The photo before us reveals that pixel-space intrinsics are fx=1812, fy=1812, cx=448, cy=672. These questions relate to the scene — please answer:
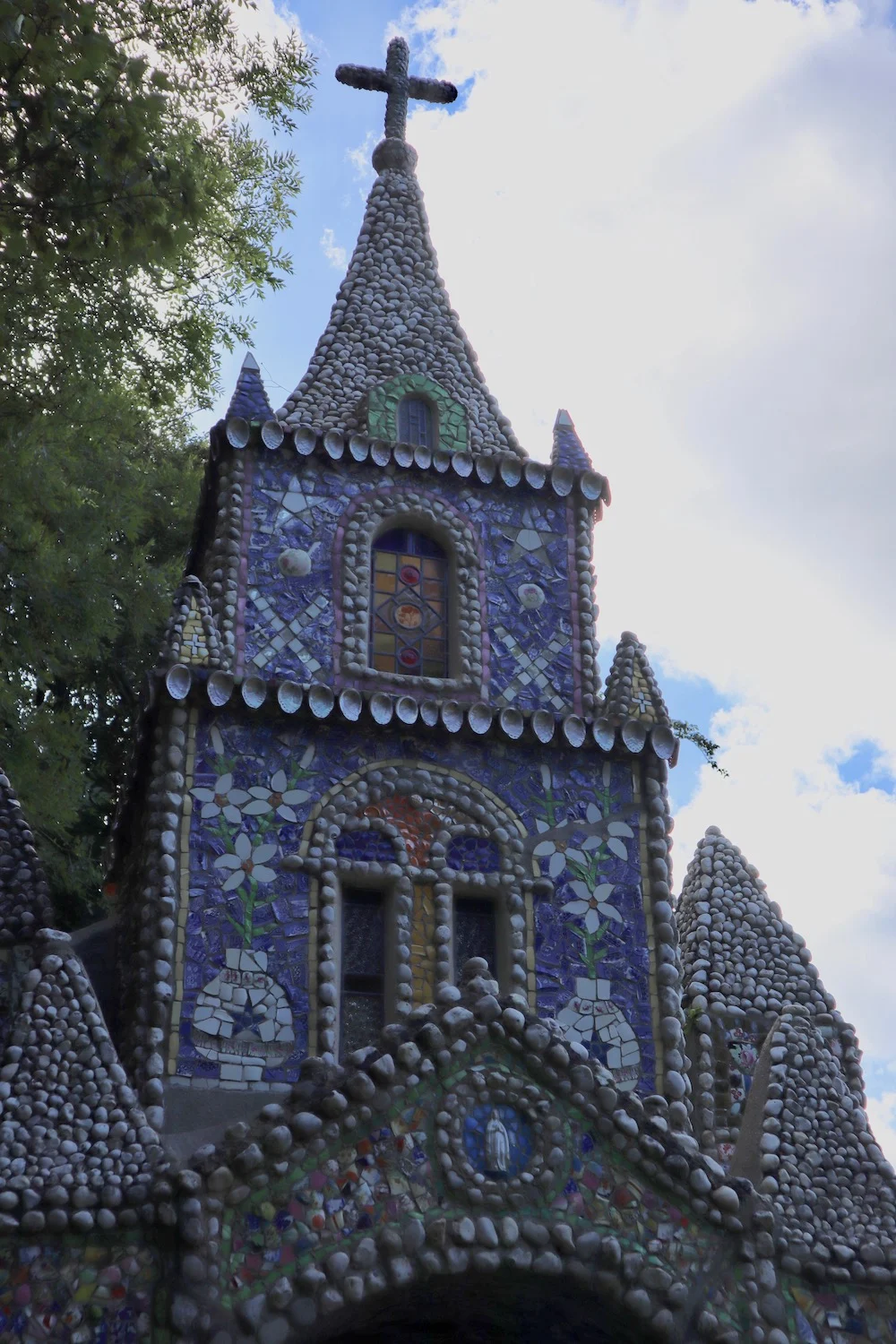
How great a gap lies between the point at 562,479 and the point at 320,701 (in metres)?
3.01

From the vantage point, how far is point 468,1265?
9.41m

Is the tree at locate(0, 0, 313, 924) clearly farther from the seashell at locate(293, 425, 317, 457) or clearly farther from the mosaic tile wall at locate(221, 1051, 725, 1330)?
the mosaic tile wall at locate(221, 1051, 725, 1330)

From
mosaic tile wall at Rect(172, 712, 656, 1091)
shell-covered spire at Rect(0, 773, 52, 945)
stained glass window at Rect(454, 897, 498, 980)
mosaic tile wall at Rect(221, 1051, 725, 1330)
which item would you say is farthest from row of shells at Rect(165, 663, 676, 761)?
mosaic tile wall at Rect(221, 1051, 725, 1330)

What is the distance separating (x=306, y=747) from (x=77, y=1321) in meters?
4.12

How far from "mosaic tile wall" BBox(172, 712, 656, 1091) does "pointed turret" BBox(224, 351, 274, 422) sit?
2.63 meters

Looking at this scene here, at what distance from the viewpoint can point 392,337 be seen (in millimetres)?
14469

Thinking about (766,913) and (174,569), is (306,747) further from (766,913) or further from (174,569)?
(174,569)

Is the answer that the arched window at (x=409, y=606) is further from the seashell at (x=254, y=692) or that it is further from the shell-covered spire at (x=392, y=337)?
the seashell at (x=254, y=692)

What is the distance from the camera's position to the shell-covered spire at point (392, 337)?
13961mm

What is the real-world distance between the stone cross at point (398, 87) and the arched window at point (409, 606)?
4.69 metres

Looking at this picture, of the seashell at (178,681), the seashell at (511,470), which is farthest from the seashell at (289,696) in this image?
the seashell at (511,470)

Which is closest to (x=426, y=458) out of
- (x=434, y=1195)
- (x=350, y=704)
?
(x=350, y=704)

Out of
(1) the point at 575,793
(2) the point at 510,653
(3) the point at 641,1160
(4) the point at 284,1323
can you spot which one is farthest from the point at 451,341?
(4) the point at 284,1323

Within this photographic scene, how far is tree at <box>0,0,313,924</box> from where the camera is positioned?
1088cm
